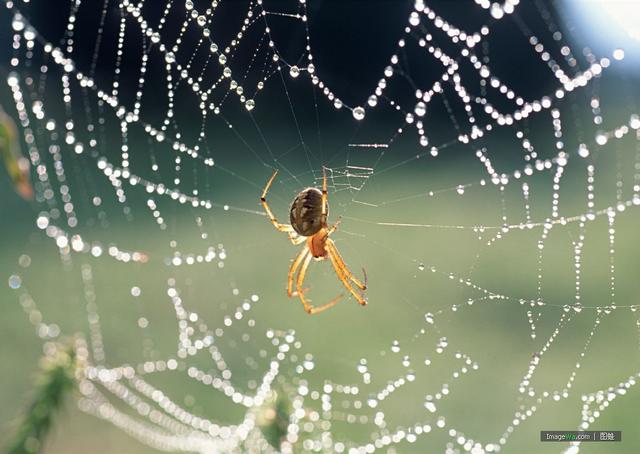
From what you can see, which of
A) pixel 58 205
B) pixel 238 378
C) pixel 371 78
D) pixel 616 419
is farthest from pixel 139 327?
pixel 371 78

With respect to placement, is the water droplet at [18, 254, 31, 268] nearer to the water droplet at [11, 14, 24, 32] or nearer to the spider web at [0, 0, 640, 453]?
the spider web at [0, 0, 640, 453]

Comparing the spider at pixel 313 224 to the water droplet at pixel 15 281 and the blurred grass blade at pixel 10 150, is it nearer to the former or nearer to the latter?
the blurred grass blade at pixel 10 150

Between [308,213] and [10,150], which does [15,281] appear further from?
[10,150]

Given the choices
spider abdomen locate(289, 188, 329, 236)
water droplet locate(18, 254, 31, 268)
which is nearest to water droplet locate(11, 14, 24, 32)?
spider abdomen locate(289, 188, 329, 236)

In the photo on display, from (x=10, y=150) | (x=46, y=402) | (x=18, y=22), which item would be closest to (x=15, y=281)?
(x=18, y=22)

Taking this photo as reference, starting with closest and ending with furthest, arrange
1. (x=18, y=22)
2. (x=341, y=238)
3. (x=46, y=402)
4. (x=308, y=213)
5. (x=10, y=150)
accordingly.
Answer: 1. (x=10, y=150)
2. (x=46, y=402)
3. (x=18, y=22)
4. (x=308, y=213)
5. (x=341, y=238)
